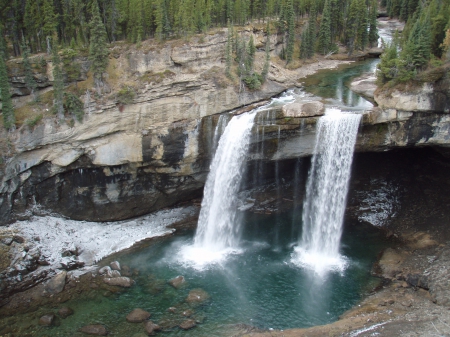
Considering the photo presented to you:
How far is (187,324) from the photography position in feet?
77.6

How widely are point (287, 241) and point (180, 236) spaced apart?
10.0m

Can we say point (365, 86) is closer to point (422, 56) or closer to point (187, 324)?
point (422, 56)

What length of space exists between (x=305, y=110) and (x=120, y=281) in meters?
20.6

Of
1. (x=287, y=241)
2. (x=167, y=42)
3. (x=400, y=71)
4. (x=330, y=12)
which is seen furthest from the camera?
(x=330, y=12)

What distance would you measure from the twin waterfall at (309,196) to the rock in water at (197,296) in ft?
12.2

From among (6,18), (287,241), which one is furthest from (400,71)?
(6,18)

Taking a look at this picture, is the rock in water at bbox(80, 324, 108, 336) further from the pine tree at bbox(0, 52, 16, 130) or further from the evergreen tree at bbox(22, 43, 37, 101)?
the evergreen tree at bbox(22, 43, 37, 101)

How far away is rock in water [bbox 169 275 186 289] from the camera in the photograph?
27469mm

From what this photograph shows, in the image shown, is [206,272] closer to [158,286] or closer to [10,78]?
[158,286]

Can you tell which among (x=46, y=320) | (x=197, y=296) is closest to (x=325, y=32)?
(x=197, y=296)

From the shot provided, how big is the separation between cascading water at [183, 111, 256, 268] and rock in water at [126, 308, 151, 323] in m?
7.78

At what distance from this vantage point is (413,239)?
104 feet

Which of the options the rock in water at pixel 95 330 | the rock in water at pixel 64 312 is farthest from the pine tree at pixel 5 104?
the rock in water at pixel 95 330

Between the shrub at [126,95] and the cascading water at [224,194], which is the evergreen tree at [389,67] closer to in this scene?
the cascading water at [224,194]
